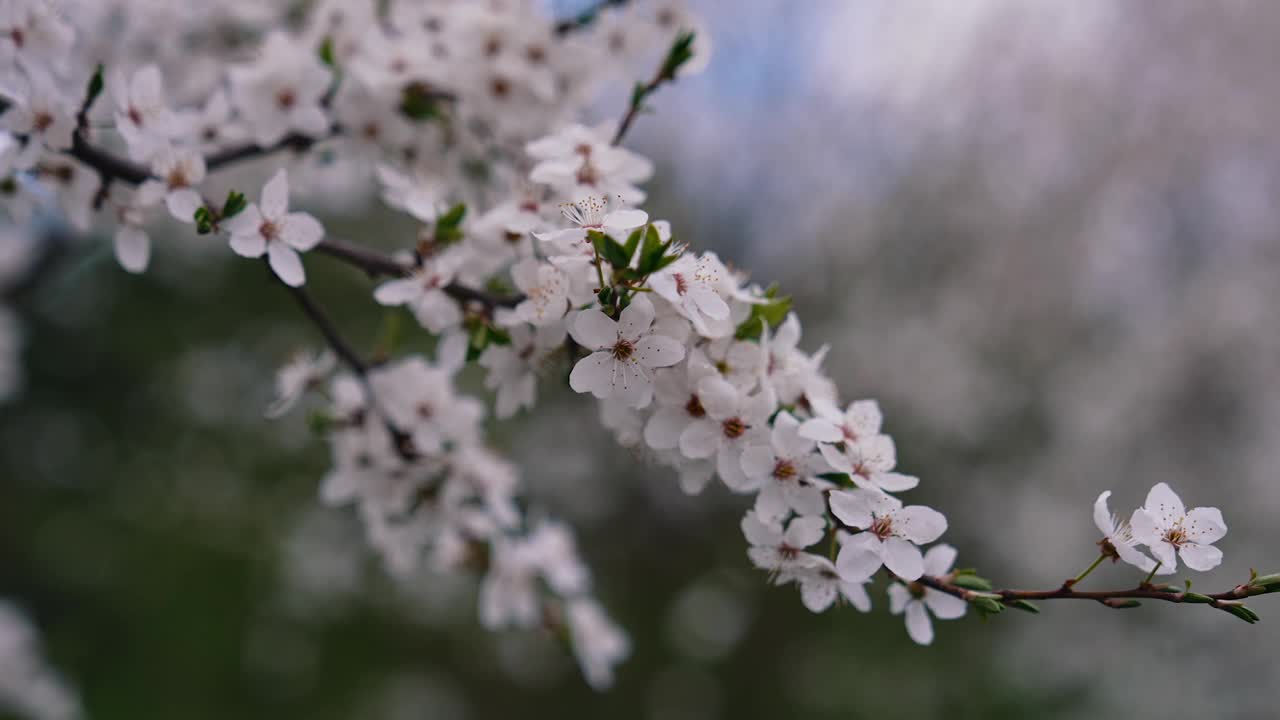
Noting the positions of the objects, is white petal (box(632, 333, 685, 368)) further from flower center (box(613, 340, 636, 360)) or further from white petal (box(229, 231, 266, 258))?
white petal (box(229, 231, 266, 258))

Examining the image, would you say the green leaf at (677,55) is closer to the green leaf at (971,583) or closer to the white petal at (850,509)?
the white petal at (850,509)

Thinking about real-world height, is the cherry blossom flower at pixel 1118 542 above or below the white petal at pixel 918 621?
above

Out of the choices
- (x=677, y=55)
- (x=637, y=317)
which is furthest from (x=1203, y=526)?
(x=677, y=55)

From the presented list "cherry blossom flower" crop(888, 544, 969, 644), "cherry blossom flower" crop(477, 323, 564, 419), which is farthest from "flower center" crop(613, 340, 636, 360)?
"cherry blossom flower" crop(888, 544, 969, 644)

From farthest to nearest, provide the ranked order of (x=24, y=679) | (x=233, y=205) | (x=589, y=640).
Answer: (x=24, y=679) → (x=589, y=640) → (x=233, y=205)

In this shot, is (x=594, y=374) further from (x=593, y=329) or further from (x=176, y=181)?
(x=176, y=181)

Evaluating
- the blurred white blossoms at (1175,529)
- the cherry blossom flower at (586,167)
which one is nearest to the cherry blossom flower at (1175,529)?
the blurred white blossoms at (1175,529)

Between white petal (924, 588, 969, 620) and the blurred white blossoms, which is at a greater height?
the blurred white blossoms
